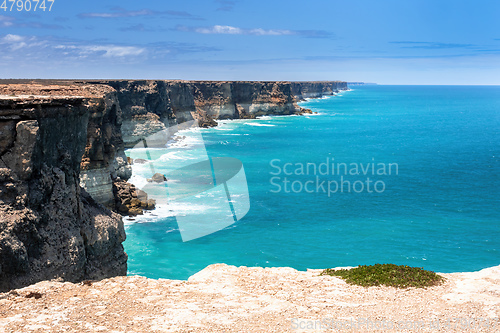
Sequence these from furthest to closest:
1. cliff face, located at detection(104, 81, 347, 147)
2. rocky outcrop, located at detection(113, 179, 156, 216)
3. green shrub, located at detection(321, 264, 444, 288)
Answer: cliff face, located at detection(104, 81, 347, 147) → rocky outcrop, located at detection(113, 179, 156, 216) → green shrub, located at detection(321, 264, 444, 288)

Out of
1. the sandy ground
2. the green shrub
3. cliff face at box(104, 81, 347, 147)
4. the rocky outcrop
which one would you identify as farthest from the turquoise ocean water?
the sandy ground

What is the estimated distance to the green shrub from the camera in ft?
52.8

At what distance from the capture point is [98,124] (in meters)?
34.4

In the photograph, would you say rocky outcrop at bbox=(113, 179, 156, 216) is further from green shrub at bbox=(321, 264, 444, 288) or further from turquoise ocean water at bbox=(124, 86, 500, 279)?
green shrub at bbox=(321, 264, 444, 288)

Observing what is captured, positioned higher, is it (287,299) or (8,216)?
(8,216)

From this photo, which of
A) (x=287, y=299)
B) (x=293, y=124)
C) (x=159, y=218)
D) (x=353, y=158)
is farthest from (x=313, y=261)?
(x=293, y=124)

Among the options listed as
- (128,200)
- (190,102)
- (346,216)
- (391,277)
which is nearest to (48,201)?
(391,277)

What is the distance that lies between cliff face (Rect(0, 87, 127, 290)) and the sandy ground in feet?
4.89

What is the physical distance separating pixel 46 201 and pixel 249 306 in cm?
830

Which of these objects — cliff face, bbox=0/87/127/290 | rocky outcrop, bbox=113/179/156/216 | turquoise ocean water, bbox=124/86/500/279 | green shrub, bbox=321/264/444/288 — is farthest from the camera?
rocky outcrop, bbox=113/179/156/216

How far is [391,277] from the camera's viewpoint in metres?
16.5

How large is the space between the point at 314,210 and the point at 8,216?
32.0 meters

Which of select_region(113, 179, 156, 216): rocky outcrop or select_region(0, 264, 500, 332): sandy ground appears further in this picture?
select_region(113, 179, 156, 216): rocky outcrop

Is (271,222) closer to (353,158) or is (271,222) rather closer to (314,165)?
(314,165)
